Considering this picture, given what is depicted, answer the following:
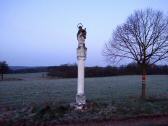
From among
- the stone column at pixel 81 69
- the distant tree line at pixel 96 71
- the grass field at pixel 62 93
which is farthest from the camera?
the distant tree line at pixel 96 71

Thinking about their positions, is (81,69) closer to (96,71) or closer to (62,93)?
(62,93)

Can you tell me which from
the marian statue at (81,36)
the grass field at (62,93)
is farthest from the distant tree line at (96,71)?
the marian statue at (81,36)

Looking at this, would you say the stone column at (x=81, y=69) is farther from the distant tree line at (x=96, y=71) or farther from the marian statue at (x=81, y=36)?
the distant tree line at (x=96, y=71)

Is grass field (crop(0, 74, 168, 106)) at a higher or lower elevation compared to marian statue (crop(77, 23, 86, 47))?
lower

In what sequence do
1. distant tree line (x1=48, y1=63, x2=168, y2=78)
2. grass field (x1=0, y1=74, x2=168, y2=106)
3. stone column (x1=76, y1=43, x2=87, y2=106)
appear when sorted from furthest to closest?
distant tree line (x1=48, y1=63, x2=168, y2=78) < grass field (x1=0, y1=74, x2=168, y2=106) < stone column (x1=76, y1=43, x2=87, y2=106)

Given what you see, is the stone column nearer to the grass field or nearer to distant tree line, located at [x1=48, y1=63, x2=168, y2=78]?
the grass field

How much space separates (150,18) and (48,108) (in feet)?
41.1

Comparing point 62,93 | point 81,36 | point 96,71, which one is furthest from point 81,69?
point 96,71

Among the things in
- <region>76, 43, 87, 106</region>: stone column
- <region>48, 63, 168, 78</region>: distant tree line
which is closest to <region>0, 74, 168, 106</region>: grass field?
<region>76, 43, 87, 106</region>: stone column

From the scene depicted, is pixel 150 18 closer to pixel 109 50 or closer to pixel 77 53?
pixel 109 50


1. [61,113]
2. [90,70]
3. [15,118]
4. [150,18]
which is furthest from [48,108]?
[90,70]

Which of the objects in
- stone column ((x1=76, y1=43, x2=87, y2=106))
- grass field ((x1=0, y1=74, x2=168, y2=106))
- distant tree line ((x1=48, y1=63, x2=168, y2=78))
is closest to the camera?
stone column ((x1=76, y1=43, x2=87, y2=106))

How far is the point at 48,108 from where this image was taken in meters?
14.9

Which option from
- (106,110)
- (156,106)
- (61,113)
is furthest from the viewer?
(156,106)
